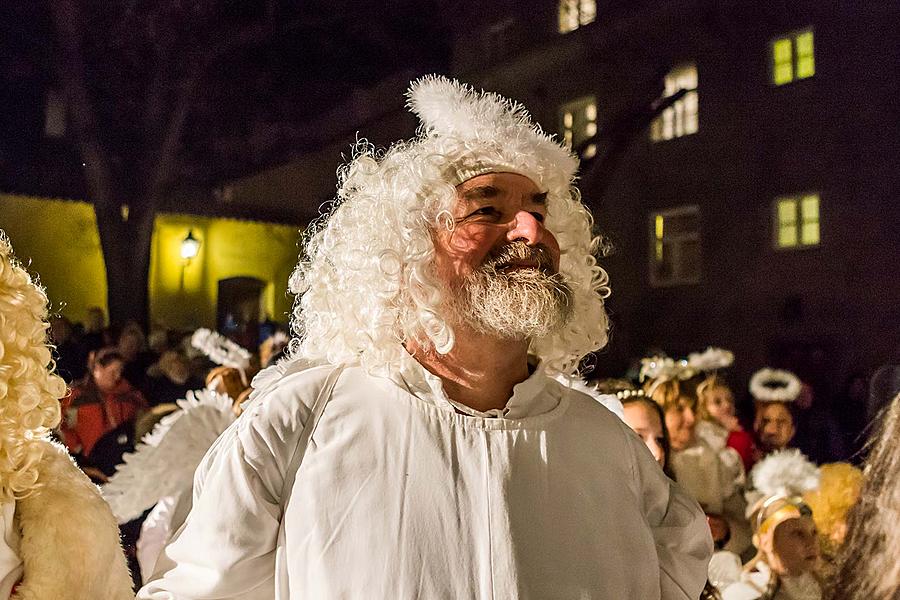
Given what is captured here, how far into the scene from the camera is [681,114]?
5.37 m

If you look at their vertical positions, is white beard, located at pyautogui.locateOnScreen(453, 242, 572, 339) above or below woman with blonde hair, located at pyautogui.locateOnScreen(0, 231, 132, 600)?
above

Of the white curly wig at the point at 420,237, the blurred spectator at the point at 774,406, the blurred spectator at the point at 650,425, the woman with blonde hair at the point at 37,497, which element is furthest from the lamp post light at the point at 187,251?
the blurred spectator at the point at 774,406

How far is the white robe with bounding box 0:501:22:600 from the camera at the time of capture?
1.83 m

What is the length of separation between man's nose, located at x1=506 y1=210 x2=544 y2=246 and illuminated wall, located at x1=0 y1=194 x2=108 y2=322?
2.42 metres

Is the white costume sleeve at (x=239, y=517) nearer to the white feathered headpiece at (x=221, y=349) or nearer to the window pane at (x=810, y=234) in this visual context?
the white feathered headpiece at (x=221, y=349)

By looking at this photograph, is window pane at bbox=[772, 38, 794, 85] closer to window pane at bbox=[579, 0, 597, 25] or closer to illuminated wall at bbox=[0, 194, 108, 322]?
window pane at bbox=[579, 0, 597, 25]

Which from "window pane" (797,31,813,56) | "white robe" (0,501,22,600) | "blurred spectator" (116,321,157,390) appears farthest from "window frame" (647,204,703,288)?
"white robe" (0,501,22,600)

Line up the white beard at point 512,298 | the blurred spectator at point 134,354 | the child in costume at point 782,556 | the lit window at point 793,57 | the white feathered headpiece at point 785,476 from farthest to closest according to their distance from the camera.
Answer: the lit window at point 793,57, the blurred spectator at point 134,354, the white feathered headpiece at point 785,476, the child in costume at point 782,556, the white beard at point 512,298

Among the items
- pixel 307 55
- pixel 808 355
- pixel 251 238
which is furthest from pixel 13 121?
pixel 808 355

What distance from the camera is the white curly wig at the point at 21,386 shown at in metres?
1.88

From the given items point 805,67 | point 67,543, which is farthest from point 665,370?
point 67,543

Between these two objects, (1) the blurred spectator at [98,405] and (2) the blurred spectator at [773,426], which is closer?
(1) the blurred spectator at [98,405]

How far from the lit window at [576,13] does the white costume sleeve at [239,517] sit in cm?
392

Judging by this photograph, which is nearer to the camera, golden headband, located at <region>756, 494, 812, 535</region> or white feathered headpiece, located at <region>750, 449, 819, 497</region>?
golden headband, located at <region>756, 494, 812, 535</region>
